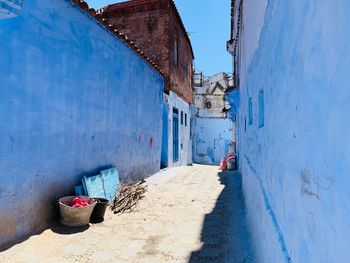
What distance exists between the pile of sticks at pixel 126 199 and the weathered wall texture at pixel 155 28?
22.6 feet

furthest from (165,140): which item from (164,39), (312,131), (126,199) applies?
(312,131)

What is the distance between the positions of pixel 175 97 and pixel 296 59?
13.3 metres

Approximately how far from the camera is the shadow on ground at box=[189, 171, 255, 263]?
4238 millimetres

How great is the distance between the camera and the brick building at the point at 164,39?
44.6 ft

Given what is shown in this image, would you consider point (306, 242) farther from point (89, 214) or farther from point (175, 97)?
point (175, 97)

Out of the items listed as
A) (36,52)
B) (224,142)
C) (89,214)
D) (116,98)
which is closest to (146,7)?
(116,98)

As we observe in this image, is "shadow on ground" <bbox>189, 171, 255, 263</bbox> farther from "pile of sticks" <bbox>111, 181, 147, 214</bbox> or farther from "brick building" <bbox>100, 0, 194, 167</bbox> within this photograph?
"brick building" <bbox>100, 0, 194, 167</bbox>

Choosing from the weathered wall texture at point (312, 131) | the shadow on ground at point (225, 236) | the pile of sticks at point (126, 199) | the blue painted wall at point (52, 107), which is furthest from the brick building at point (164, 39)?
the weathered wall texture at point (312, 131)

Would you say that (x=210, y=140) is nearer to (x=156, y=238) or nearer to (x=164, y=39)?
(x=164, y=39)

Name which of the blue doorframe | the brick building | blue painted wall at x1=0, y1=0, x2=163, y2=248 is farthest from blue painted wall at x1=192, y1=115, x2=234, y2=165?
blue painted wall at x1=0, y1=0, x2=163, y2=248

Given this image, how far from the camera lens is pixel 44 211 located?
4.97 meters

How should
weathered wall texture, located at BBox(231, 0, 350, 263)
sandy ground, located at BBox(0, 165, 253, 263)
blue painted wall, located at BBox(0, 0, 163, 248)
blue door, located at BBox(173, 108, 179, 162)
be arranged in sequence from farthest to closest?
blue door, located at BBox(173, 108, 179, 162) → blue painted wall, located at BBox(0, 0, 163, 248) → sandy ground, located at BBox(0, 165, 253, 263) → weathered wall texture, located at BBox(231, 0, 350, 263)

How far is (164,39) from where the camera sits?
539 inches

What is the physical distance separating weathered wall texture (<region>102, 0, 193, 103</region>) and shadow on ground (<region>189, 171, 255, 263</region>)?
752 centimetres
